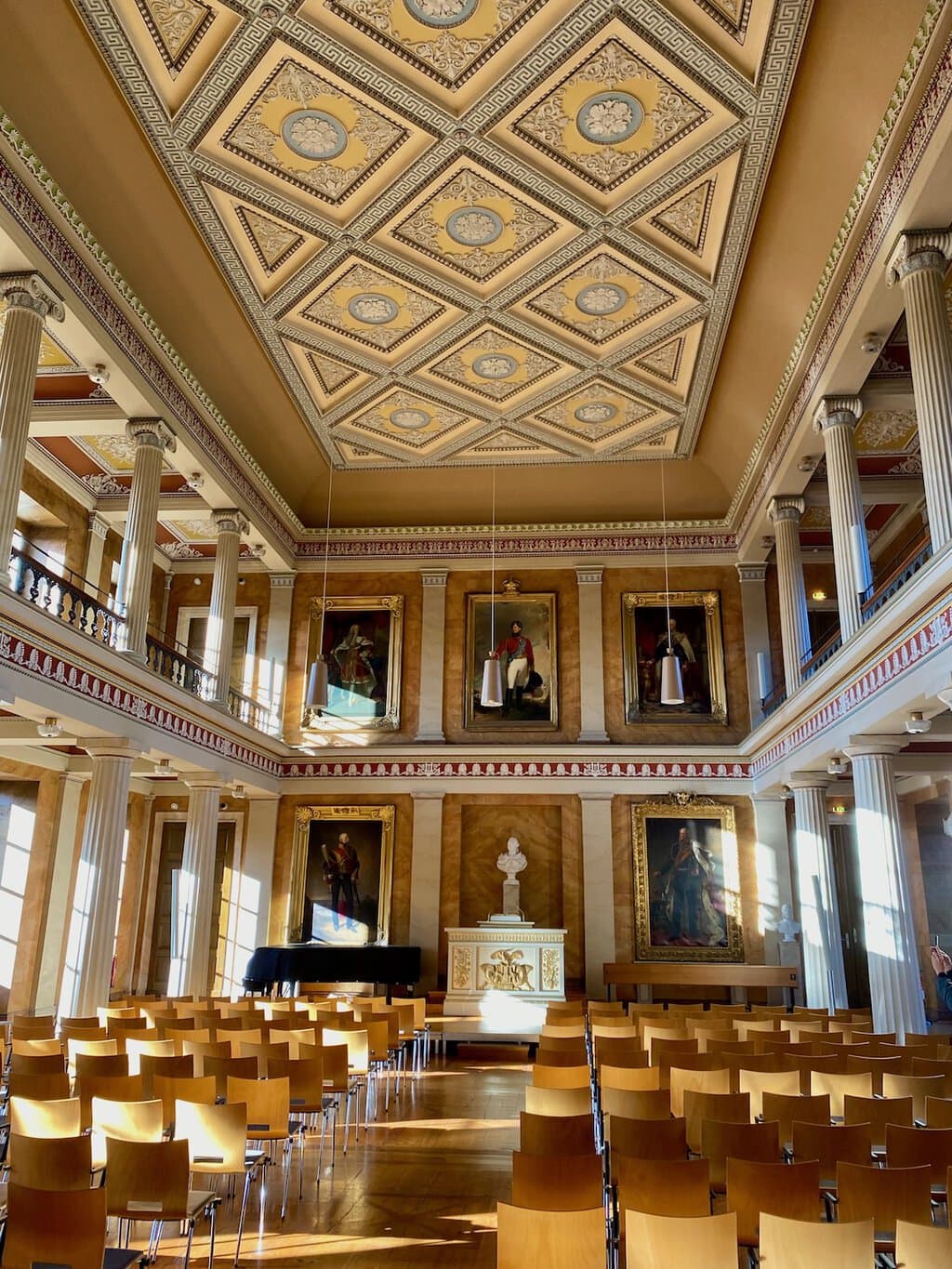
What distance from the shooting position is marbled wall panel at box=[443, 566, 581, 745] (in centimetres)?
1842

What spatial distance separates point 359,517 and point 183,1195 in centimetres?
1633

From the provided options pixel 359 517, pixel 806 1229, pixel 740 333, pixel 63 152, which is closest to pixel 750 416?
pixel 740 333

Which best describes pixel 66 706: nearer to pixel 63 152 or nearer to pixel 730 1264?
pixel 63 152

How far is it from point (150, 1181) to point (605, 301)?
12230mm

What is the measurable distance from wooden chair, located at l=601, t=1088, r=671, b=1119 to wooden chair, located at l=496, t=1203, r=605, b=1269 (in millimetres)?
2126

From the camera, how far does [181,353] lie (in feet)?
44.0

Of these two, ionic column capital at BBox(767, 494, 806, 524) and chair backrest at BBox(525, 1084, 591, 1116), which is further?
ionic column capital at BBox(767, 494, 806, 524)

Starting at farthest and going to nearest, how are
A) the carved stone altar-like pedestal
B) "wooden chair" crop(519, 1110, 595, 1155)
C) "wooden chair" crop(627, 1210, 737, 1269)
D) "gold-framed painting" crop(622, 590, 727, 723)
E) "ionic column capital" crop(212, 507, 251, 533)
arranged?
"gold-framed painting" crop(622, 590, 727, 723)
"ionic column capital" crop(212, 507, 251, 533)
the carved stone altar-like pedestal
"wooden chair" crop(519, 1110, 595, 1155)
"wooden chair" crop(627, 1210, 737, 1269)

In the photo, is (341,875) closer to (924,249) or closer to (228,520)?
(228,520)

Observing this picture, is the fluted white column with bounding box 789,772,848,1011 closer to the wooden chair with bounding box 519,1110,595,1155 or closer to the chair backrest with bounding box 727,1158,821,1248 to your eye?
the wooden chair with bounding box 519,1110,595,1155

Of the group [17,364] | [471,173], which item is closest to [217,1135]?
[17,364]

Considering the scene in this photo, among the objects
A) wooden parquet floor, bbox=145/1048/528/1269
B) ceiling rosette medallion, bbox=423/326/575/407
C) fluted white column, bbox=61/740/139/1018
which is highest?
ceiling rosette medallion, bbox=423/326/575/407

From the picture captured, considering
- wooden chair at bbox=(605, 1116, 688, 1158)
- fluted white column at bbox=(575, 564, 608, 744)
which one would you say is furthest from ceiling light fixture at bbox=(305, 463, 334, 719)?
wooden chair at bbox=(605, 1116, 688, 1158)

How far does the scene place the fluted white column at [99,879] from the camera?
1134 centimetres
